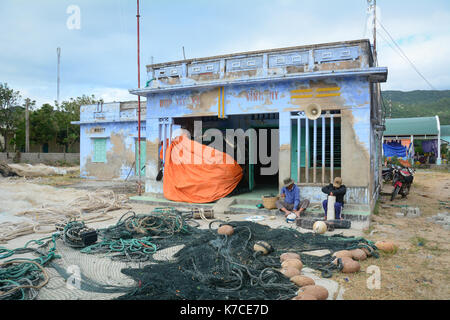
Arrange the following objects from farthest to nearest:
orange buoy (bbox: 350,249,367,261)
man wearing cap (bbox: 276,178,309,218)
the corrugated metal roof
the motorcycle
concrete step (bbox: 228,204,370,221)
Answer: the corrugated metal roof, the motorcycle, man wearing cap (bbox: 276,178,309,218), concrete step (bbox: 228,204,370,221), orange buoy (bbox: 350,249,367,261)

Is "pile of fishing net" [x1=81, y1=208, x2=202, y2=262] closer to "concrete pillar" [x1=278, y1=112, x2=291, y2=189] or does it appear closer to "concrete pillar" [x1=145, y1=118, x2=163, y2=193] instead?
"concrete pillar" [x1=278, y1=112, x2=291, y2=189]

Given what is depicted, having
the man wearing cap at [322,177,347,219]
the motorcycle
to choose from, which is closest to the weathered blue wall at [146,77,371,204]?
the man wearing cap at [322,177,347,219]

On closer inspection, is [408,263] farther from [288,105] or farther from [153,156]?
[153,156]

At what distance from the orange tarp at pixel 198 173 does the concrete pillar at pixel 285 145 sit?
61.6 inches

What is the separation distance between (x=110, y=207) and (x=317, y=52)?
6923mm

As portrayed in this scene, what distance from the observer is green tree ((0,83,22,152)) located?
2600 cm

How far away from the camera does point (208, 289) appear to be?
3.54 meters

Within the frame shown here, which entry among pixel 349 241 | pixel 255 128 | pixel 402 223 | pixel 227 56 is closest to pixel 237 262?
pixel 349 241

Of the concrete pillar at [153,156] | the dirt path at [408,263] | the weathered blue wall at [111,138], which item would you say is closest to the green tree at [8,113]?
the weathered blue wall at [111,138]

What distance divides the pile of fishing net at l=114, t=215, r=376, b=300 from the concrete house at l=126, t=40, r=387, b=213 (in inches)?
119

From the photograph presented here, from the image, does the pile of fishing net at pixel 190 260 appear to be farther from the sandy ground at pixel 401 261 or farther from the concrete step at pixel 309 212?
the concrete step at pixel 309 212

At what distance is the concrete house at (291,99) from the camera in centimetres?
798

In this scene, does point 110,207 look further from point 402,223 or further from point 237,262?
point 402,223

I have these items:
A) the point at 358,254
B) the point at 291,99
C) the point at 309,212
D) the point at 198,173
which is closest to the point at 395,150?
the point at 291,99
